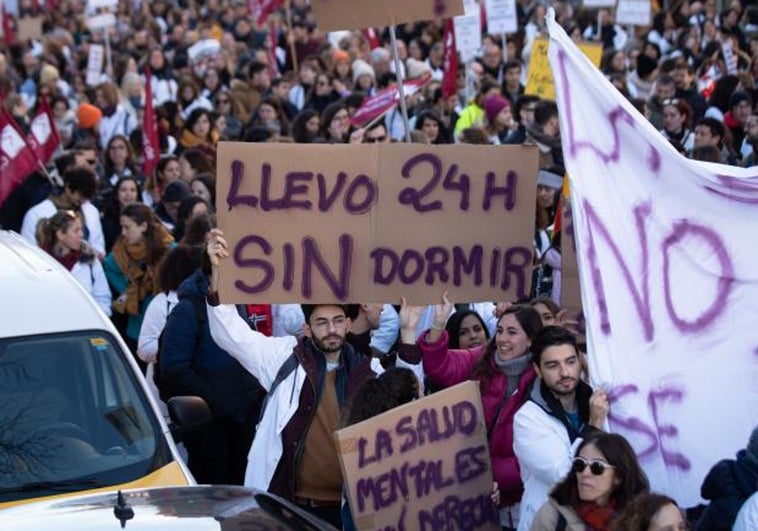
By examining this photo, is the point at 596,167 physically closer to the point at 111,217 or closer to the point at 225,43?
the point at 111,217

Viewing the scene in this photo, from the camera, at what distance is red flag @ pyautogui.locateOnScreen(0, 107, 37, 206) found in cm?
1201

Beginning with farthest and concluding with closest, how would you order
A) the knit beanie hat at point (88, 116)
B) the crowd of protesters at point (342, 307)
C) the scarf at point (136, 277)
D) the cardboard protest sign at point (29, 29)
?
the cardboard protest sign at point (29, 29)
the knit beanie hat at point (88, 116)
the scarf at point (136, 277)
the crowd of protesters at point (342, 307)

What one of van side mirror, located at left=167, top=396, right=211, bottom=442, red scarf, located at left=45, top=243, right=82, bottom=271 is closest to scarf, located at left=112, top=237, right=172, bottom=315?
red scarf, located at left=45, top=243, right=82, bottom=271

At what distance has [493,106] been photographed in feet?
48.5

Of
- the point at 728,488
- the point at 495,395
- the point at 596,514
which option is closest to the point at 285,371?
the point at 495,395

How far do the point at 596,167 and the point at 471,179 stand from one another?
65cm

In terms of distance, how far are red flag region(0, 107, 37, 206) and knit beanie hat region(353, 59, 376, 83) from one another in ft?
22.8

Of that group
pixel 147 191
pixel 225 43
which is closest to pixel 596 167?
pixel 147 191

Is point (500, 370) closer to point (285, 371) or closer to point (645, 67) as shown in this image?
point (285, 371)

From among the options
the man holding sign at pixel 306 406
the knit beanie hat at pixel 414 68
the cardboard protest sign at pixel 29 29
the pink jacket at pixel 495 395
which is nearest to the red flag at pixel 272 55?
A: the knit beanie hat at pixel 414 68

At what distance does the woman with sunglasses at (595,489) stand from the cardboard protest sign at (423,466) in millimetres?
772

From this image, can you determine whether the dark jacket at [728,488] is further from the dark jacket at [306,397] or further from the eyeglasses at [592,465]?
the dark jacket at [306,397]

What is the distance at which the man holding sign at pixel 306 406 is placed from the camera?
20.9 feet

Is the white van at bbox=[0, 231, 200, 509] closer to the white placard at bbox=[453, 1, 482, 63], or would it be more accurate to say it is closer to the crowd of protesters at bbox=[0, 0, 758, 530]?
the crowd of protesters at bbox=[0, 0, 758, 530]
